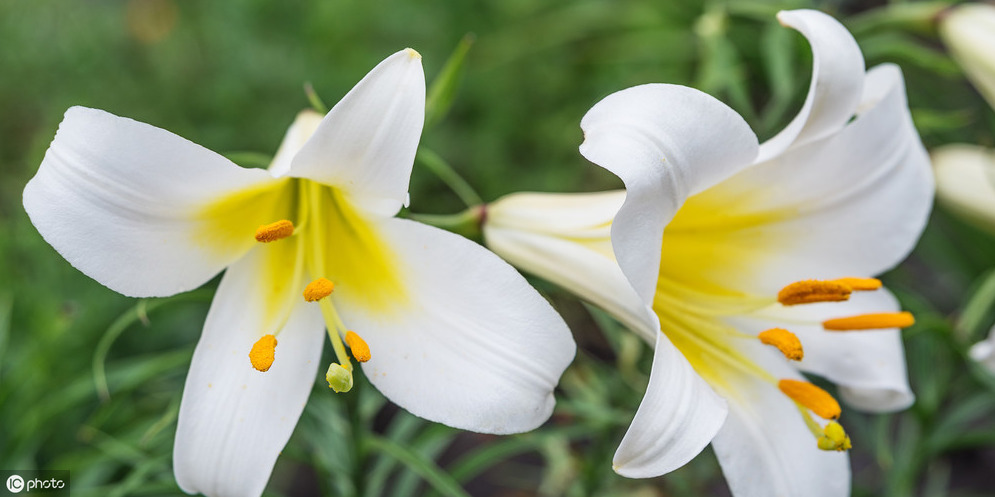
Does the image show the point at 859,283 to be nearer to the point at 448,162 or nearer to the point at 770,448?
the point at 770,448

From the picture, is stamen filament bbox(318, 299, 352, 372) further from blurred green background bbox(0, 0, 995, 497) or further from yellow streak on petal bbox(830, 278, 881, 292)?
yellow streak on petal bbox(830, 278, 881, 292)

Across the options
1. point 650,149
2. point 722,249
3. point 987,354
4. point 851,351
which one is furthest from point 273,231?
point 987,354

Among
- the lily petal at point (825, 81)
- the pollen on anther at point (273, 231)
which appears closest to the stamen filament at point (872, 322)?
the lily petal at point (825, 81)

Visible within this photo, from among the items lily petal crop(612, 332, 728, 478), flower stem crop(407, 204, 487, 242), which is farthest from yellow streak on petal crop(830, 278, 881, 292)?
flower stem crop(407, 204, 487, 242)

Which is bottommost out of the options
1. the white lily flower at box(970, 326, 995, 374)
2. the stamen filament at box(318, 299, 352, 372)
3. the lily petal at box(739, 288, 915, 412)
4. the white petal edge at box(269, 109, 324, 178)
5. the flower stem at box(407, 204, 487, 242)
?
the white lily flower at box(970, 326, 995, 374)

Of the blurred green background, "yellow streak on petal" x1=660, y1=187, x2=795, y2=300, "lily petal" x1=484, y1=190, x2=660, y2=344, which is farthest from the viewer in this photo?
the blurred green background
